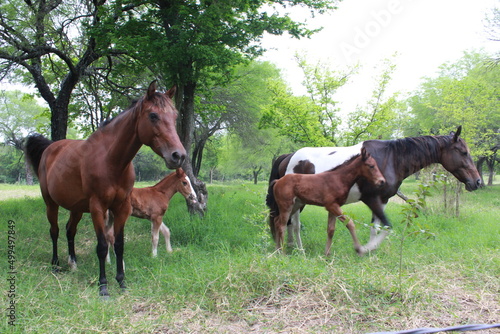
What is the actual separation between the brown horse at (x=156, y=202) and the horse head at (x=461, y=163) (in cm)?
498

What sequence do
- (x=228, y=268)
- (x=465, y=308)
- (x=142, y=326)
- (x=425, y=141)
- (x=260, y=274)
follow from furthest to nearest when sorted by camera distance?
(x=425, y=141) < (x=228, y=268) < (x=260, y=274) < (x=465, y=308) < (x=142, y=326)

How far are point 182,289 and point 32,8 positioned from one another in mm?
8479

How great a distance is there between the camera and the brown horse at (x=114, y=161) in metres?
3.78

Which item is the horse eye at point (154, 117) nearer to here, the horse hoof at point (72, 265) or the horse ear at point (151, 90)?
the horse ear at point (151, 90)

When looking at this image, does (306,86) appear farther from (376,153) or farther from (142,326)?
(142,326)

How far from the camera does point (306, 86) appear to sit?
35.6ft

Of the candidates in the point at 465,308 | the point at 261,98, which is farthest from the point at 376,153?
the point at 261,98

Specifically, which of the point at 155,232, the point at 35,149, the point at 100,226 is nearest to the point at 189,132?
the point at 155,232

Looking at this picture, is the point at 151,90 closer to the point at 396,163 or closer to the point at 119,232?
the point at 119,232

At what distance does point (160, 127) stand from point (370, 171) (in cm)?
325

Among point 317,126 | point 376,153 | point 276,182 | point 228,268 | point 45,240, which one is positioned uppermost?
point 317,126

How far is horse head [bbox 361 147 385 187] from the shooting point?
5.05 m

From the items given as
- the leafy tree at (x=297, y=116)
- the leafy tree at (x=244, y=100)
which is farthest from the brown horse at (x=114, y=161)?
the leafy tree at (x=244, y=100)

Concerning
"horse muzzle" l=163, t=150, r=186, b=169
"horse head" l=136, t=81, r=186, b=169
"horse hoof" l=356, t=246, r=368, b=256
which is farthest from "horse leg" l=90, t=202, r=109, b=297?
"horse hoof" l=356, t=246, r=368, b=256
